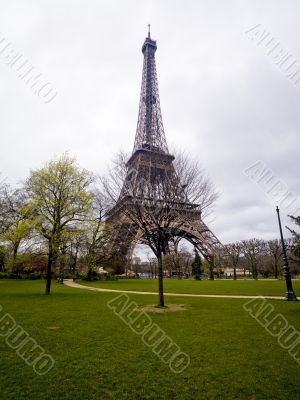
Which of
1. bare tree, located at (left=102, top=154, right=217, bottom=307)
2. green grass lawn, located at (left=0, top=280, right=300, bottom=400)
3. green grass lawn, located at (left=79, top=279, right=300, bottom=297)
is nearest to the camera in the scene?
green grass lawn, located at (left=0, top=280, right=300, bottom=400)

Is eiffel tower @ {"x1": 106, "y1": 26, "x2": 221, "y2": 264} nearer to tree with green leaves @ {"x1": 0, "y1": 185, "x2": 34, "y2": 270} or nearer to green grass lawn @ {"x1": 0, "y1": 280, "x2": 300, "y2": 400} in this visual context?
tree with green leaves @ {"x1": 0, "y1": 185, "x2": 34, "y2": 270}

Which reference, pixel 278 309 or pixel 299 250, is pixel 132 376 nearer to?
pixel 278 309

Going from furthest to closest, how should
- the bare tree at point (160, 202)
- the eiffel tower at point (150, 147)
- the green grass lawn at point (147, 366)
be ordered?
the eiffel tower at point (150, 147) → the bare tree at point (160, 202) → the green grass lawn at point (147, 366)

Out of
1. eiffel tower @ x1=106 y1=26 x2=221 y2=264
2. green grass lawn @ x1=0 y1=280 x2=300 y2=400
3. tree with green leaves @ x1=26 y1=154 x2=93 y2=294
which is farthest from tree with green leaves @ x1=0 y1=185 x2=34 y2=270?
green grass lawn @ x1=0 y1=280 x2=300 y2=400

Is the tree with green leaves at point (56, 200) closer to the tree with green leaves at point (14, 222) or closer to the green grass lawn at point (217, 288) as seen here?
the tree with green leaves at point (14, 222)

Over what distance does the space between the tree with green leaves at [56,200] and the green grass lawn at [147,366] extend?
34.2ft

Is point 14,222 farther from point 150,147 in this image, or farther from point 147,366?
point 147,366

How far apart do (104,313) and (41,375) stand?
6.53 metres

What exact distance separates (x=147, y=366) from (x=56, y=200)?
1608 centimetres

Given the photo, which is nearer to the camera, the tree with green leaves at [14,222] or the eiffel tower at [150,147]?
the tree with green leaves at [14,222]

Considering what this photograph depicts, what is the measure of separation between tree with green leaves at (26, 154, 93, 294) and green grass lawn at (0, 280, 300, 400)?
10.4m

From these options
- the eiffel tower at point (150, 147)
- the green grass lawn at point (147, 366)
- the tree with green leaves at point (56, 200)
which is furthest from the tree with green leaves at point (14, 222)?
the green grass lawn at point (147, 366)

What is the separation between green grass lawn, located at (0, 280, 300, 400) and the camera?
4.53 meters

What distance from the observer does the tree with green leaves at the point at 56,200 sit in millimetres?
19188
